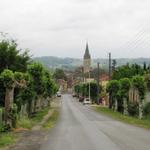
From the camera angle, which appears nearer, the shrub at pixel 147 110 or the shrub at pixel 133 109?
the shrub at pixel 147 110

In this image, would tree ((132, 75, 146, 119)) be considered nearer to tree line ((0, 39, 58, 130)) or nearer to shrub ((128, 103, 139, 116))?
shrub ((128, 103, 139, 116))

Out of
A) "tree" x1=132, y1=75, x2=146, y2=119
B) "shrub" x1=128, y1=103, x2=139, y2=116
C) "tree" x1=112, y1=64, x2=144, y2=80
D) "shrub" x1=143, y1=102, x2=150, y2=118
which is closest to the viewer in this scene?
"shrub" x1=143, y1=102, x2=150, y2=118

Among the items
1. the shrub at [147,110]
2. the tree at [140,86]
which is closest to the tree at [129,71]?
the tree at [140,86]

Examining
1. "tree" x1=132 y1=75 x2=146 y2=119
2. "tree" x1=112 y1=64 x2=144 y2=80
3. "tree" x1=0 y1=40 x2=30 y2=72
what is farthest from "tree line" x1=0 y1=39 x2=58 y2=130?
"tree" x1=112 y1=64 x2=144 y2=80

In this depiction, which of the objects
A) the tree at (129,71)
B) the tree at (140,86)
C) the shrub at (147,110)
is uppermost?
the tree at (129,71)

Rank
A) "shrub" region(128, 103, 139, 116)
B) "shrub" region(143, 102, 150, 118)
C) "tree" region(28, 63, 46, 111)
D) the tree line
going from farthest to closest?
"shrub" region(128, 103, 139, 116) → "shrub" region(143, 102, 150, 118) → "tree" region(28, 63, 46, 111) → the tree line

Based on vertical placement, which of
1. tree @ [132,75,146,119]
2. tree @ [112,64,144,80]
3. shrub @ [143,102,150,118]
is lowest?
shrub @ [143,102,150,118]

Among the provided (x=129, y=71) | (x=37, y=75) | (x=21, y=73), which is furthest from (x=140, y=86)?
(x=129, y=71)

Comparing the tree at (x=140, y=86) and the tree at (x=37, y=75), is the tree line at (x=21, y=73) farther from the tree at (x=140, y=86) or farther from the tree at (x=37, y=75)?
the tree at (x=140, y=86)

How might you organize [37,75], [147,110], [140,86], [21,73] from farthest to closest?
[140,86] → [147,110] → [37,75] → [21,73]

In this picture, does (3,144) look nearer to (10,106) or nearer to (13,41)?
(10,106)

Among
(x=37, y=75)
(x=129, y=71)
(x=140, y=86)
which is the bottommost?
(x=140, y=86)

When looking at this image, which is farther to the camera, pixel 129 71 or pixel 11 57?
pixel 129 71

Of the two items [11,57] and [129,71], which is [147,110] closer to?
[11,57]
